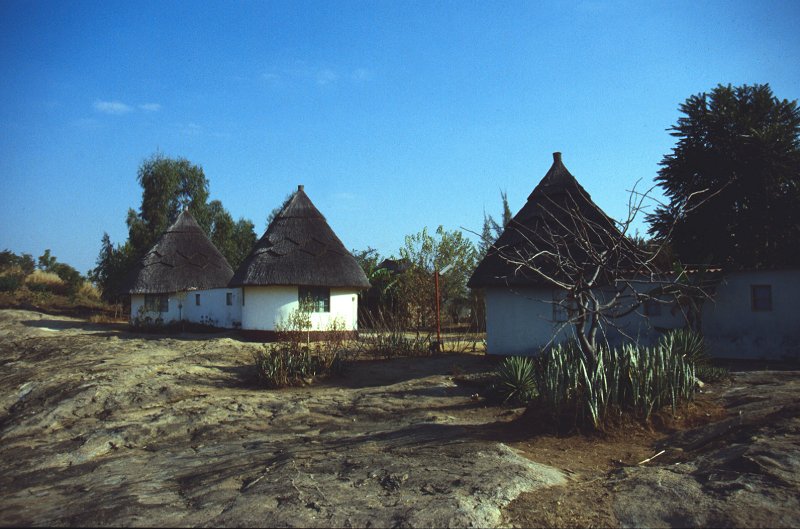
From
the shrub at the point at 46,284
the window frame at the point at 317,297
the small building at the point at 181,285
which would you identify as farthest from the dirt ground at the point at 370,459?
the shrub at the point at 46,284

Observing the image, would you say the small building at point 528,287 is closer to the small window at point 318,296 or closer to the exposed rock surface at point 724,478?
the exposed rock surface at point 724,478

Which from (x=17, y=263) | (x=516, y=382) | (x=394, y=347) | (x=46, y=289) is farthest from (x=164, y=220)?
(x=516, y=382)

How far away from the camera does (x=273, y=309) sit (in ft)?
64.6

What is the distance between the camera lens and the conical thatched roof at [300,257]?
19.5m

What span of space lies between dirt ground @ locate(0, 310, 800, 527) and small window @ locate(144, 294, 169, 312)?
13.3m

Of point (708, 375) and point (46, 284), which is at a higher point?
point (46, 284)

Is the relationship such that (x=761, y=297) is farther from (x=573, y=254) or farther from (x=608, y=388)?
(x=608, y=388)

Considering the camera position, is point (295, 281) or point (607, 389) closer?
point (607, 389)

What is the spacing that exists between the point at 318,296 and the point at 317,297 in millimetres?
49

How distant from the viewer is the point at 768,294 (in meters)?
12.5

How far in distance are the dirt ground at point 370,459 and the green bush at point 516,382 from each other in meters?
0.37

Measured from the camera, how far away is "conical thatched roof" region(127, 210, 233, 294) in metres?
24.2

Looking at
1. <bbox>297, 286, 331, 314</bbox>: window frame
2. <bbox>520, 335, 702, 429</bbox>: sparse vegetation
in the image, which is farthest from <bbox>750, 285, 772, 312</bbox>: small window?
<bbox>297, 286, 331, 314</bbox>: window frame

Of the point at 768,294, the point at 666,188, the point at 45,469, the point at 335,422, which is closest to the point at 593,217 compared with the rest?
the point at 666,188
